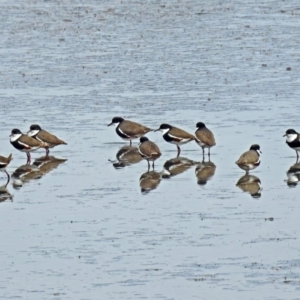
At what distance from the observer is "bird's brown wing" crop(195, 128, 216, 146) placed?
72.2ft

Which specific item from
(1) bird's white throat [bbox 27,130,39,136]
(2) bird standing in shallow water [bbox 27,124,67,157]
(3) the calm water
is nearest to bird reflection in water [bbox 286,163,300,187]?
(3) the calm water

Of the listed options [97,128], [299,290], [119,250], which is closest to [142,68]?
[97,128]

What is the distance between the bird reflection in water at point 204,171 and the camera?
20.3 m

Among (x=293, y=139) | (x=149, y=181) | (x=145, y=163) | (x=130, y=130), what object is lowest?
(x=149, y=181)

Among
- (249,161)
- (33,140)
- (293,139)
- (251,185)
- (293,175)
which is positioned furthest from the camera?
(33,140)

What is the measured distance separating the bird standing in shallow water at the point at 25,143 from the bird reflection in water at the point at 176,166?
2644 mm

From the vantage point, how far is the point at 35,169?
70.9 ft

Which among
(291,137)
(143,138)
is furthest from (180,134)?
(291,137)

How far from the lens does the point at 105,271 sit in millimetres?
14719

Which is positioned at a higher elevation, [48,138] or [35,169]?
[48,138]

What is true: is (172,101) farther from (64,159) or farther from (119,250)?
(119,250)

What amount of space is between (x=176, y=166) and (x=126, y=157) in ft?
4.96

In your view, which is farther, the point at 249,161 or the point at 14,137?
the point at 14,137

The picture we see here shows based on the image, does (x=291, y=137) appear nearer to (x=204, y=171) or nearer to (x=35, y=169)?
(x=204, y=171)
